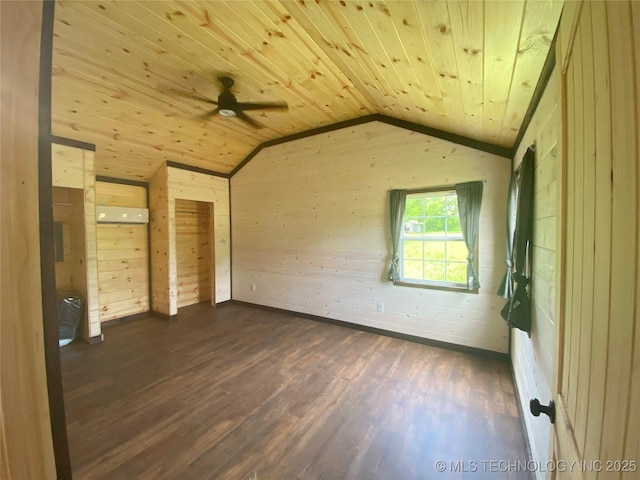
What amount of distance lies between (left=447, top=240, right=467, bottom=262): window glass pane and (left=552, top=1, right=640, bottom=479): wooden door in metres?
2.64

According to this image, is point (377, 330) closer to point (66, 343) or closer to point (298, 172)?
point (298, 172)

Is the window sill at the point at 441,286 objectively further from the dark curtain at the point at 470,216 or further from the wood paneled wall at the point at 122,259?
A: the wood paneled wall at the point at 122,259

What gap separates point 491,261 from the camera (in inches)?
117

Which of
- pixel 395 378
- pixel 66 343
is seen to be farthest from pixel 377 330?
pixel 66 343

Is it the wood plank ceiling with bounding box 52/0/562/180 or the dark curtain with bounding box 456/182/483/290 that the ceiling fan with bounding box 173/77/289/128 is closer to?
the wood plank ceiling with bounding box 52/0/562/180

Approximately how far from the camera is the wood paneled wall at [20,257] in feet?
1.55

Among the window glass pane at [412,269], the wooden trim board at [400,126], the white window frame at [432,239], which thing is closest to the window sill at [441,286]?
the white window frame at [432,239]

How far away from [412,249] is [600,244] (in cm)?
309

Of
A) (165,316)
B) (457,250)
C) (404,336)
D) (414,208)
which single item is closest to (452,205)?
(414,208)

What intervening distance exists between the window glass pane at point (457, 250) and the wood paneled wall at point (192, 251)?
432 cm

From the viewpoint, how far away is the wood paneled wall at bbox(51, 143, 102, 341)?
3.22m

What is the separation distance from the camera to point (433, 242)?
335 centimetres

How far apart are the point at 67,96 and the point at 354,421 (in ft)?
13.4

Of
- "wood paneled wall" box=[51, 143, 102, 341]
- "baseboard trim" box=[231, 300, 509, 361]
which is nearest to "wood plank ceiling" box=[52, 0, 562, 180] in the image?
"wood paneled wall" box=[51, 143, 102, 341]
